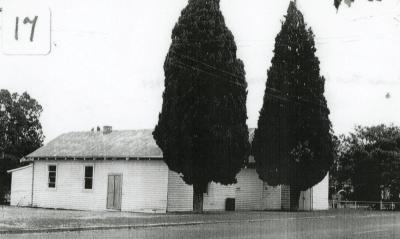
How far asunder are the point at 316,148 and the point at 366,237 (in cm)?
1650

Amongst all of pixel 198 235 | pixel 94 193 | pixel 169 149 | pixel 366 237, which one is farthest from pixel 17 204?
pixel 366 237

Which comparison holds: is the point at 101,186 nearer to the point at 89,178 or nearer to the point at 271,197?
the point at 89,178

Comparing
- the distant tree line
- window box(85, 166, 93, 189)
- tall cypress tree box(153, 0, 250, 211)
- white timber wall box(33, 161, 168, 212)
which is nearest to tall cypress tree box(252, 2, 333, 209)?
tall cypress tree box(153, 0, 250, 211)

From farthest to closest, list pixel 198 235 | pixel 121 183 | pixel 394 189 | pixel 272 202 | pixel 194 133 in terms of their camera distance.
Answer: pixel 394 189
pixel 272 202
pixel 121 183
pixel 194 133
pixel 198 235

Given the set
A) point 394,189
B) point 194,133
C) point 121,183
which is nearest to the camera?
point 194,133

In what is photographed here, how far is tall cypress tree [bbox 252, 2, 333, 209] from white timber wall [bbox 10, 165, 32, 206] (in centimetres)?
1398

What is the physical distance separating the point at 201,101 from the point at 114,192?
27.9ft

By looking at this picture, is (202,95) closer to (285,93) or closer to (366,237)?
(285,93)

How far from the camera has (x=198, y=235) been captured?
18.5 m

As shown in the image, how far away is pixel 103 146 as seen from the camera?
36.5 m

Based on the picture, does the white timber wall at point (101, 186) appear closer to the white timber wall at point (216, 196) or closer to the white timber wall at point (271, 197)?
the white timber wall at point (216, 196)

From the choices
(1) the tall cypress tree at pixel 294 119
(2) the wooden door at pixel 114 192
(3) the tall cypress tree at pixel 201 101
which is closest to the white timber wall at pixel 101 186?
(2) the wooden door at pixel 114 192

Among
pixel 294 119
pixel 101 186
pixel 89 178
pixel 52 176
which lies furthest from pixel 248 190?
pixel 52 176

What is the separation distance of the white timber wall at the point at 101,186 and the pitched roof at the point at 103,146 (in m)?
0.46
